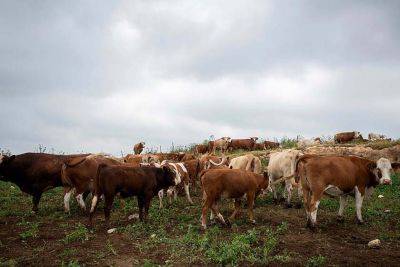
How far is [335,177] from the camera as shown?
10.6 meters

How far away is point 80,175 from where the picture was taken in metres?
13.3

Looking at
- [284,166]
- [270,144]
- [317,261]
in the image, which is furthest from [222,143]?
[317,261]

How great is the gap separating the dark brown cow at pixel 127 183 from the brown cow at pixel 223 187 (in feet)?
6.41

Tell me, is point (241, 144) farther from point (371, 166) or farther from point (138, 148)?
point (371, 166)

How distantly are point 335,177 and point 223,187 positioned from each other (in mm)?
3034

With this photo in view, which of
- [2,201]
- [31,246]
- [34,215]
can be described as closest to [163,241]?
[31,246]

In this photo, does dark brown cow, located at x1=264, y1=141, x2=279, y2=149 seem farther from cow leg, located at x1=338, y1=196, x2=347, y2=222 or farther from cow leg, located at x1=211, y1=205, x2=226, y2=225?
cow leg, located at x1=211, y1=205, x2=226, y2=225

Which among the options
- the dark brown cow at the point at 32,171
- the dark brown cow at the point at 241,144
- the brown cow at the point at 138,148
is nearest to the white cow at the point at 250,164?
the dark brown cow at the point at 32,171

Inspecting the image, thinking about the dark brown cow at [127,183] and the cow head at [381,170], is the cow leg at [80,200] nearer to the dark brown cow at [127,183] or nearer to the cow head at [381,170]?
the dark brown cow at [127,183]

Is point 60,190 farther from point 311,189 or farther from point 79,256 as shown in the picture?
point 311,189

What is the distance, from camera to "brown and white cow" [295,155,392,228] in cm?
1029

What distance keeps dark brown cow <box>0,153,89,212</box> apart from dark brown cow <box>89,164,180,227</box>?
3.41 meters

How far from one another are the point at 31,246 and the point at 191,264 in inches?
168

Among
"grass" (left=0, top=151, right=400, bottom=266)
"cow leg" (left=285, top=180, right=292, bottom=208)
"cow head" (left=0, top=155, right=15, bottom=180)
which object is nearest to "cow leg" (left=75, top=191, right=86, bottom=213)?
"grass" (left=0, top=151, right=400, bottom=266)
